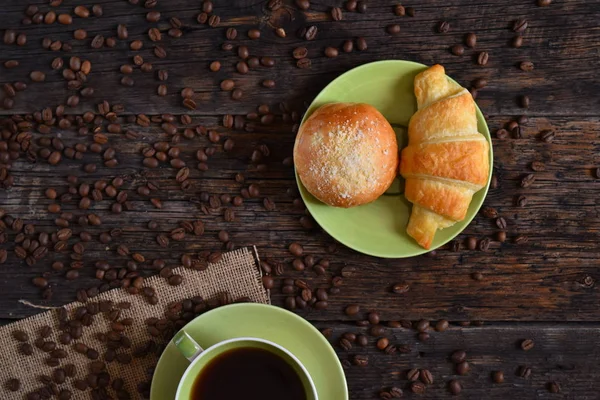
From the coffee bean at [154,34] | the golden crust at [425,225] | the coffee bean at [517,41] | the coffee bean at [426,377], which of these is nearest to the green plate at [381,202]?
the golden crust at [425,225]

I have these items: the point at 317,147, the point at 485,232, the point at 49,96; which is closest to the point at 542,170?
the point at 485,232

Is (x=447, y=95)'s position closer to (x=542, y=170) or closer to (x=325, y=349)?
(x=542, y=170)

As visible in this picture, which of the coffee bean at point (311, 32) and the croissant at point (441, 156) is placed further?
the coffee bean at point (311, 32)

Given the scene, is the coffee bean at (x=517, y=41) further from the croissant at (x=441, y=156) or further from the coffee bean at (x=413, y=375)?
the coffee bean at (x=413, y=375)

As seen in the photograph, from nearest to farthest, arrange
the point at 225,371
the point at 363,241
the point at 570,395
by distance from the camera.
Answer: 1. the point at 225,371
2. the point at 363,241
3. the point at 570,395

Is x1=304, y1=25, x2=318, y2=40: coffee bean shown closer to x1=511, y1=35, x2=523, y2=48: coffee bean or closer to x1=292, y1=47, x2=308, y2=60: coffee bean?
x1=292, y1=47, x2=308, y2=60: coffee bean

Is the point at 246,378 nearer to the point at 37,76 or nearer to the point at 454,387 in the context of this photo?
the point at 454,387

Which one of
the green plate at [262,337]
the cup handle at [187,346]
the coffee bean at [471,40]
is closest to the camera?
the cup handle at [187,346]
